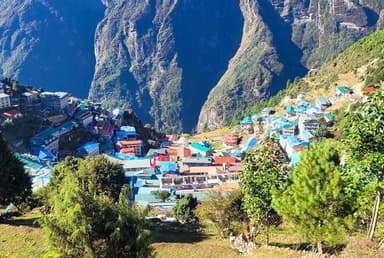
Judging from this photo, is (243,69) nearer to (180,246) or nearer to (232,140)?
(232,140)

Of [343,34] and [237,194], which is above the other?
[343,34]

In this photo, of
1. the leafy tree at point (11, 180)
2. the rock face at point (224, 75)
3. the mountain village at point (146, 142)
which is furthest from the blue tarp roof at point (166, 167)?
the rock face at point (224, 75)

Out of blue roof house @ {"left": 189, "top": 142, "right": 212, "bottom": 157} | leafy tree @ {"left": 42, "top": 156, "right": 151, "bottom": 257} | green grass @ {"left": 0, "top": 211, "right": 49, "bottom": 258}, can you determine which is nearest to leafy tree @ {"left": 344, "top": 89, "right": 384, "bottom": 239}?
leafy tree @ {"left": 42, "top": 156, "right": 151, "bottom": 257}

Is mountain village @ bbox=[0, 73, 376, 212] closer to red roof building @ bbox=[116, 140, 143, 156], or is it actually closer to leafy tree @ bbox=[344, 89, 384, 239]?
red roof building @ bbox=[116, 140, 143, 156]

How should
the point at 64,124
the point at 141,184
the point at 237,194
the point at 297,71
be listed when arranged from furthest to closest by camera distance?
the point at 297,71 < the point at 64,124 < the point at 141,184 < the point at 237,194

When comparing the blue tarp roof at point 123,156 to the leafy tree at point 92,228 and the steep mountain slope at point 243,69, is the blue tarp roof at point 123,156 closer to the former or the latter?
the leafy tree at point 92,228

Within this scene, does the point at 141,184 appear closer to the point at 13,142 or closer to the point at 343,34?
the point at 13,142

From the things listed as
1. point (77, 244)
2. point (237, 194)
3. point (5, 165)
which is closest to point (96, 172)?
point (5, 165)

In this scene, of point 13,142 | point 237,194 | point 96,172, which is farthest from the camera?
point 13,142

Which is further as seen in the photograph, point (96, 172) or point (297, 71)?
point (297, 71)
